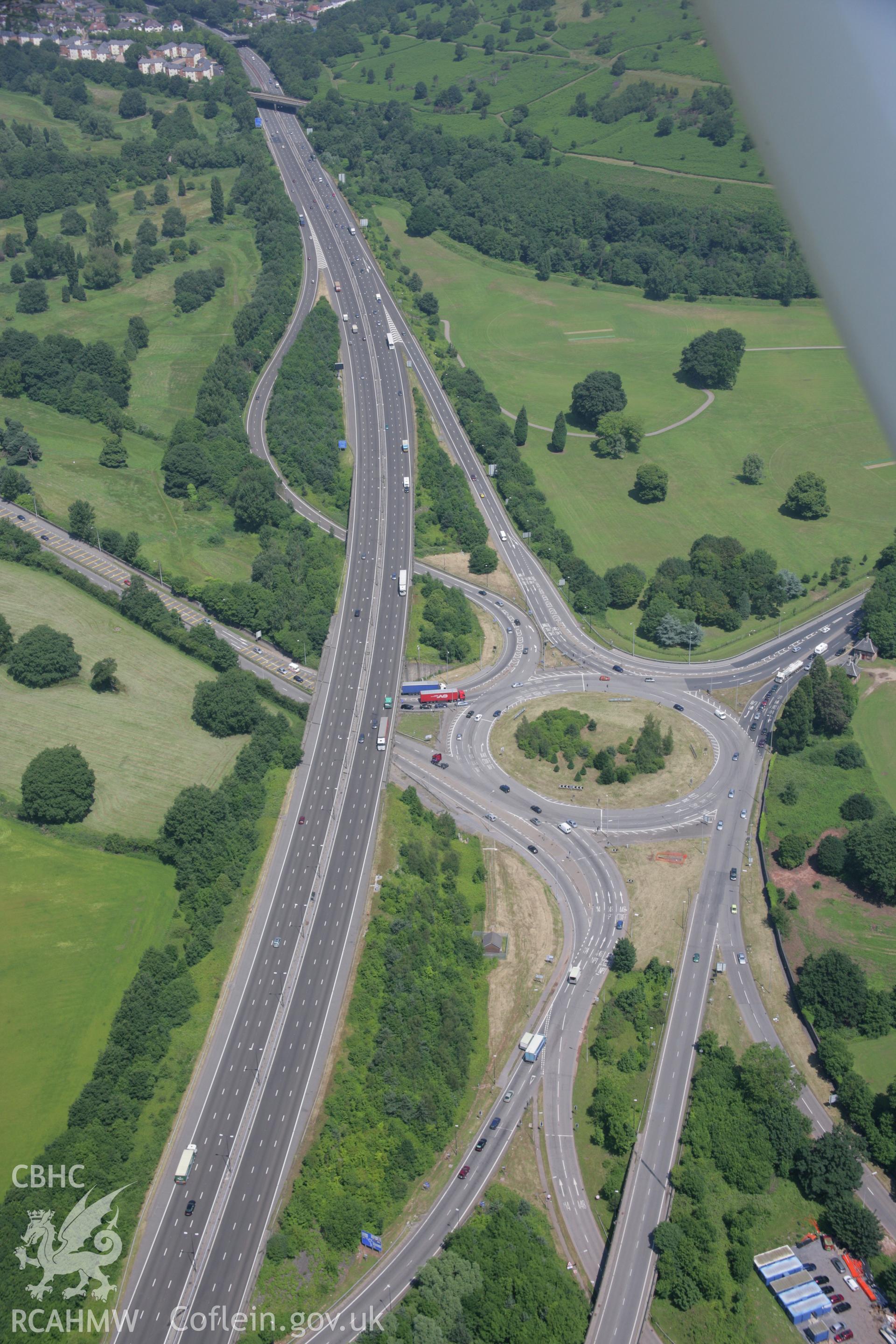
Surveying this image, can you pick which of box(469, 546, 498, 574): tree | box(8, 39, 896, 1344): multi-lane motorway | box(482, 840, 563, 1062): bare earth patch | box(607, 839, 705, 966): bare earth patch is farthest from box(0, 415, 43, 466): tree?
box(607, 839, 705, 966): bare earth patch

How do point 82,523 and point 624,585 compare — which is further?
point 82,523

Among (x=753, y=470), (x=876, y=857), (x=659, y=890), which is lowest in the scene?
(x=659, y=890)

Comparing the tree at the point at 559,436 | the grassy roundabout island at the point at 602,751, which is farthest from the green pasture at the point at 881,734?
the tree at the point at 559,436

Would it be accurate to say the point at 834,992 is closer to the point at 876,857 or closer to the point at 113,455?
the point at 876,857

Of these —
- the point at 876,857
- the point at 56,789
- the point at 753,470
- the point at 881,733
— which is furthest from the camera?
the point at 753,470

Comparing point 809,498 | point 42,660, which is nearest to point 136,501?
point 42,660

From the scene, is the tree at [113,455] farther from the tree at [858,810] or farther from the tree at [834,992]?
the tree at [834,992]

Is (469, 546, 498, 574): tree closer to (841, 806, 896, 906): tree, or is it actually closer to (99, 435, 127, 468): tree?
(99, 435, 127, 468): tree
